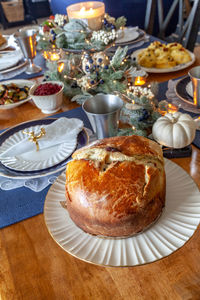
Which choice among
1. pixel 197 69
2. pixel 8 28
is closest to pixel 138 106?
pixel 197 69

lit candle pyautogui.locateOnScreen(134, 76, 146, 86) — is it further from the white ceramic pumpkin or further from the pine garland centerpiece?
the white ceramic pumpkin

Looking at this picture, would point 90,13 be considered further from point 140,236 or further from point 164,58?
point 140,236

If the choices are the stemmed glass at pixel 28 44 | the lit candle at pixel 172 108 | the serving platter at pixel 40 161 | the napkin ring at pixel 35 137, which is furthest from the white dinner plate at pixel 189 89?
the stemmed glass at pixel 28 44

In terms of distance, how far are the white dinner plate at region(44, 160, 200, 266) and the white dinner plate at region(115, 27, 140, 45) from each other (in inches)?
48.6

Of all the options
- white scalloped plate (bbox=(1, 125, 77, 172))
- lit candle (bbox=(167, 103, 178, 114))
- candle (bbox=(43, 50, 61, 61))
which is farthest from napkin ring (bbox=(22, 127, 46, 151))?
candle (bbox=(43, 50, 61, 61))

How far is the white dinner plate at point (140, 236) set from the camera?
443mm

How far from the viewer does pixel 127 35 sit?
164cm

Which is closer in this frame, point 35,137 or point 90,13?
point 35,137

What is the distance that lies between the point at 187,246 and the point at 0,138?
66 centimetres

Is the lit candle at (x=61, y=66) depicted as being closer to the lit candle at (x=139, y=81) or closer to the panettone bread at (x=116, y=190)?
the lit candle at (x=139, y=81)

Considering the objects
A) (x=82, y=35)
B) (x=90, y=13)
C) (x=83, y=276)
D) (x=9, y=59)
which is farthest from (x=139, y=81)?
(x=9, y=59)

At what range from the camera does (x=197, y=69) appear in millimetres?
836

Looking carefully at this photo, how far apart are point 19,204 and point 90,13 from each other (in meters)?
1.03

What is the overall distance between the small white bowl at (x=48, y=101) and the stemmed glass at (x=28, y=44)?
431mm
